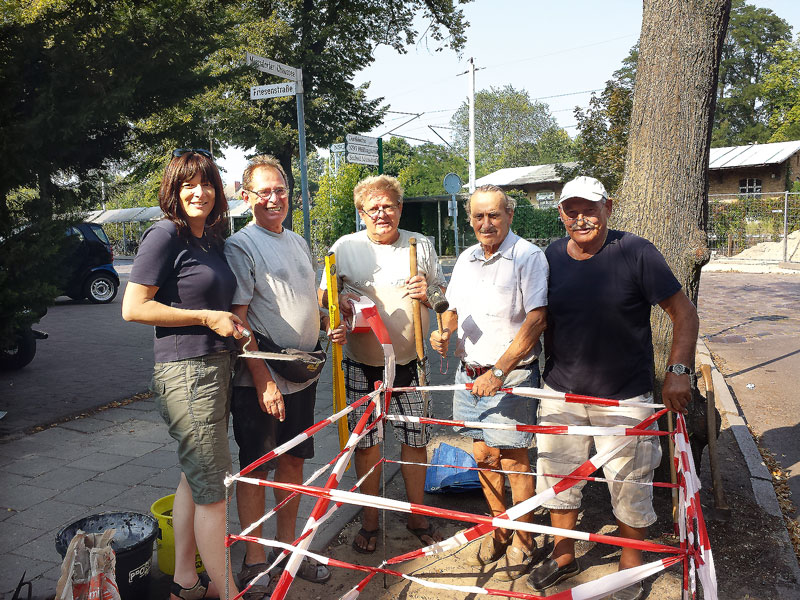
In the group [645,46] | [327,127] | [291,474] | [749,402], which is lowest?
[749,402]

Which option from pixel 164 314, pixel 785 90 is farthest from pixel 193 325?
pixel 785 90

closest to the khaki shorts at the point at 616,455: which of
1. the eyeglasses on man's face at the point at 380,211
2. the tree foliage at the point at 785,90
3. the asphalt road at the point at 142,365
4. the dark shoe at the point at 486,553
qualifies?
the dark shoe at the point at 486,553

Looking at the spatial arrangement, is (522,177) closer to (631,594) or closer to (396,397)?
(396,397)

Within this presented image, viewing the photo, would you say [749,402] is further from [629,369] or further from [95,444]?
[95,444]

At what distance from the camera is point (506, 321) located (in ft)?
11.0

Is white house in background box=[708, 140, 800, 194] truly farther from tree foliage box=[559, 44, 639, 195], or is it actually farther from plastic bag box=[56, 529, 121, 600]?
plastic bag box=[56, 529, 121, 600]

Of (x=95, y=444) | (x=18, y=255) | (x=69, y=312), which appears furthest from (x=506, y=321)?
(x=69, y=312)

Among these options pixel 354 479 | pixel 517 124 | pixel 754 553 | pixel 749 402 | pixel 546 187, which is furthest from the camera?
pixel 517 124

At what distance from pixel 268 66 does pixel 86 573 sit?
5.76m

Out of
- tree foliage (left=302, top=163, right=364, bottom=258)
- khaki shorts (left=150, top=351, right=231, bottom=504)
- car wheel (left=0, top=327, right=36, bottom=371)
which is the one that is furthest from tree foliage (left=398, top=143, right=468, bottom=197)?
khaki shorts (left=150, top=351, right=231, bottom=504)

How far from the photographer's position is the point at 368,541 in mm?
3689

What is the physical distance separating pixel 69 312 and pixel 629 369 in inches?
567

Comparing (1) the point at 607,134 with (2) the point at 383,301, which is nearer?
(2) the point at 383,301

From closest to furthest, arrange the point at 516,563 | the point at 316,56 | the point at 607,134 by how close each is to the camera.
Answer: the point at 516,563, the point at 607,134, the point at 316,56
